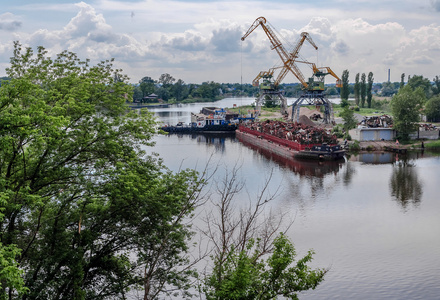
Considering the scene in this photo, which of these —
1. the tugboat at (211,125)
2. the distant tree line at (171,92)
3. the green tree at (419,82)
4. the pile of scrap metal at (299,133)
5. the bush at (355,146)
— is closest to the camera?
the pile of scrap metal at (299,133)

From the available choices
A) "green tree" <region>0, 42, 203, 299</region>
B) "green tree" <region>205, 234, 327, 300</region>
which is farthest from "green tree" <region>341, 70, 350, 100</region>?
"green tree" <region>205, 234, 327, 300</region>

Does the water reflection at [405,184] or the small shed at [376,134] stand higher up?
the small shed at [376,134]

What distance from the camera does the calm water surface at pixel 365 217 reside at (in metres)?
16.8

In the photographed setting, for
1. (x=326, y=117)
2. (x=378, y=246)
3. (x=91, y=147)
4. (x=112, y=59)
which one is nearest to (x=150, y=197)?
(x=91, y=147)

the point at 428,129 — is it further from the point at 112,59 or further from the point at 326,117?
the point at 112,59

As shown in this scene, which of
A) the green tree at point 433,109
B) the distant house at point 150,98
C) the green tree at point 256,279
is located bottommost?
the green tree at point 256,279

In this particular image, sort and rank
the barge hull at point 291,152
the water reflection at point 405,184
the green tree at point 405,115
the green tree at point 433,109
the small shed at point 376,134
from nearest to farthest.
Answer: the water reflection at point 405,184 → the barge hull at point 291,152 → the green tree at point 405,115 → the small shed at point 376,134 → the green tree at point 433,109

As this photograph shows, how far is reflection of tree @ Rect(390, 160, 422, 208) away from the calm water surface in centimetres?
3

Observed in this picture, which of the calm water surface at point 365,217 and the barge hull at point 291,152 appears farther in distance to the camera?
the barge hull at point 291,152

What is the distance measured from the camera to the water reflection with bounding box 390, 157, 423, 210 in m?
26.9

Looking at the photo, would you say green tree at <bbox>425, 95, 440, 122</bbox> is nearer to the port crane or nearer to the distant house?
the port crane

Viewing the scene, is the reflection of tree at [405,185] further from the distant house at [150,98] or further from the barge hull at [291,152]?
the distant house at [150,98]

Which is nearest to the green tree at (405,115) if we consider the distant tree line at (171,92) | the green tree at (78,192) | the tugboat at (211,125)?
the tugboat at (211,125)

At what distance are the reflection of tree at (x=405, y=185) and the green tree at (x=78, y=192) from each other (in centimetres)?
1738
